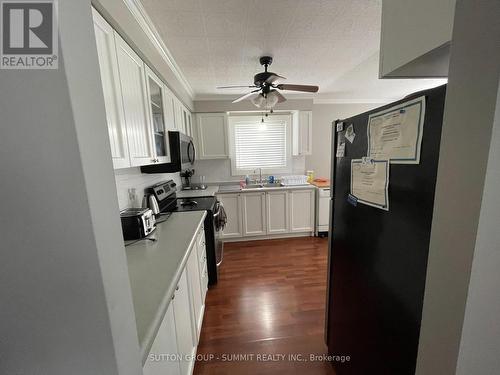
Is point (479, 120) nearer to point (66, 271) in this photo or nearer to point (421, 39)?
point (421, 39)

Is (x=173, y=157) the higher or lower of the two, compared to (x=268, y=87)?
lower

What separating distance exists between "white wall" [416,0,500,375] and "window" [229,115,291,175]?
11.0 ft

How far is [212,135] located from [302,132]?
1.63 meters

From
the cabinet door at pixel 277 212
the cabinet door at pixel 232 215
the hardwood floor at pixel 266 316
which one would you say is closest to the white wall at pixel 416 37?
the hardwood floor at pixel 266 316

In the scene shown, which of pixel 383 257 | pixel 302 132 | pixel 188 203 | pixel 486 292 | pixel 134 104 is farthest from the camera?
pixel 302 132

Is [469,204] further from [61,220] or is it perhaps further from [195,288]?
[195,288]

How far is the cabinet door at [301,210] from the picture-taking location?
11.0 feet

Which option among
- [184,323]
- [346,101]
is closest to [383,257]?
[184,323]

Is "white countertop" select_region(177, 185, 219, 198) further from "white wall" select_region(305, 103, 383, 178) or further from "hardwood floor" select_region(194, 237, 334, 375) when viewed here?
"white wall" select_region(305, 103, 383, 178)

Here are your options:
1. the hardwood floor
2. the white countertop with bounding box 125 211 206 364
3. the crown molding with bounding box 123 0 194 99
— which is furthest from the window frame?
the white countertop with bounding box 125 211 206 364

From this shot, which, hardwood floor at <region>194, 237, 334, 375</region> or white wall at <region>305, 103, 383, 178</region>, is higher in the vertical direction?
white wall at <region>305, 103, 383, 178</region>

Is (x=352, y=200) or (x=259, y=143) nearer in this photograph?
(x=352, y=200)

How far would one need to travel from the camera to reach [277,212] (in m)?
3.37

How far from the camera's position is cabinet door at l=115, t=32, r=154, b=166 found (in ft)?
3.79
